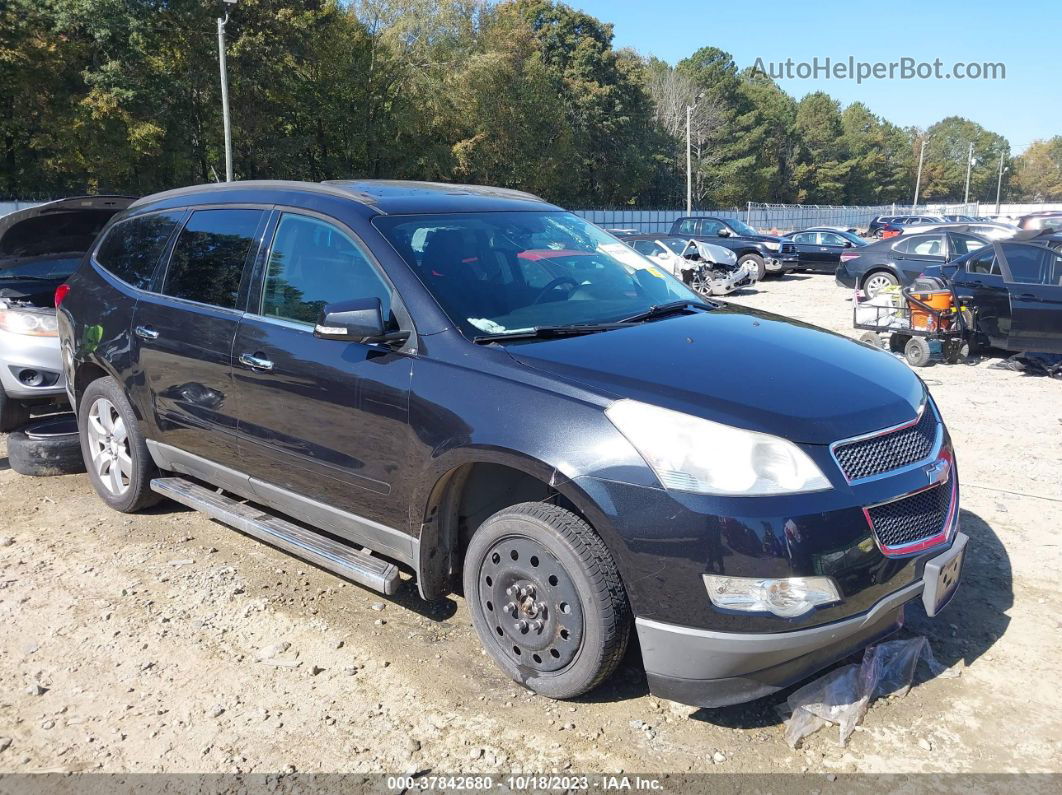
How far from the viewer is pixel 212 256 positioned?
4.35 m

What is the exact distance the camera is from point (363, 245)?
3598mm

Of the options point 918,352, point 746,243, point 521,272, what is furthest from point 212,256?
point 746,243

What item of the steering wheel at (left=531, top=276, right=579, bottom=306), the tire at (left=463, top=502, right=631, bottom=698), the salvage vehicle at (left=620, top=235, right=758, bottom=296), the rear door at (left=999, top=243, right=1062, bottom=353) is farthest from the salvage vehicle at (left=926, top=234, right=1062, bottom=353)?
the tire at (left=463, top=502, right=631, bottom=698)

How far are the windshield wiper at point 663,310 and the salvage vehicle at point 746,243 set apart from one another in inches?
761

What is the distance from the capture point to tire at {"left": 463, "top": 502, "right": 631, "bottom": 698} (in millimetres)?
2834

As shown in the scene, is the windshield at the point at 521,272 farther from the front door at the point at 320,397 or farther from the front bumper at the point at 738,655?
the front bumper at the point at 738,655

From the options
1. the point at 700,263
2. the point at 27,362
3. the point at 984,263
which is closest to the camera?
the point at 27,362

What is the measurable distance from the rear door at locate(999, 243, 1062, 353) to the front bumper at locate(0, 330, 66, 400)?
9.74m

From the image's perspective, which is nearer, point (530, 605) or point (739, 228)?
point (530, 605)

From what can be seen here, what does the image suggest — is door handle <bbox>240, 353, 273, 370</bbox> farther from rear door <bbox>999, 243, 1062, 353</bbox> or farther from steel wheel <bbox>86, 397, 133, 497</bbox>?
rear door <bbox>999, 243, 1062, 353</bbox>

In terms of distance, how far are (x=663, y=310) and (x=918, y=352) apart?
782 centimetres

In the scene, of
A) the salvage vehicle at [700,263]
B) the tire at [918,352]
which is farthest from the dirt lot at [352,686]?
the salvage vehicle at [700,263]

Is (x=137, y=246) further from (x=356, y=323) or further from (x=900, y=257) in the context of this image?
(x=900, y=257)

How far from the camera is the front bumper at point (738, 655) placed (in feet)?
8.66
